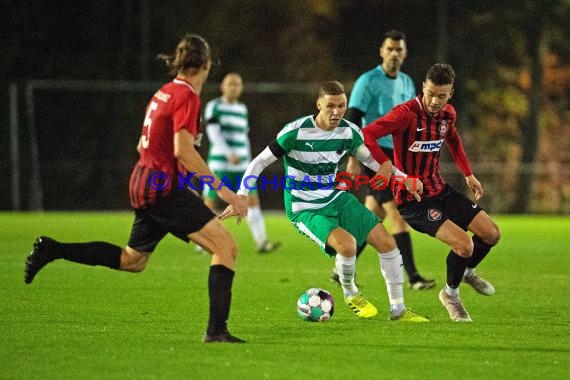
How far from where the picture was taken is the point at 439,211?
A: 318 inches

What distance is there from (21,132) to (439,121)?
54.6 feet

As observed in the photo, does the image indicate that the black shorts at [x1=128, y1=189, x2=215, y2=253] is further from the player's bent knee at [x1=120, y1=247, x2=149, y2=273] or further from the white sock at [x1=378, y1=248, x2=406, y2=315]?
the white sock at [x1=378, y1=248, x2=406, y2=315]

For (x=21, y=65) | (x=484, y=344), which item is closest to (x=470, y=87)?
(x=21, y=65)

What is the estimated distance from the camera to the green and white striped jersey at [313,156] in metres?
7.94

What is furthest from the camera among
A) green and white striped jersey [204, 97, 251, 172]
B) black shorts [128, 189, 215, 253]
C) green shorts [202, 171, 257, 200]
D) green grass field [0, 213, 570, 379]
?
green and white striped jersey [204, 97, 251, 172]

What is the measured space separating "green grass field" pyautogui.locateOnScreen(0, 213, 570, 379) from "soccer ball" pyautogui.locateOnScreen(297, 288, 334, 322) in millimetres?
123

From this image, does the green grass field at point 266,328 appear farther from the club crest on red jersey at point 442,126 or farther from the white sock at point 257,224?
the club crest on red jersey at point 442,126

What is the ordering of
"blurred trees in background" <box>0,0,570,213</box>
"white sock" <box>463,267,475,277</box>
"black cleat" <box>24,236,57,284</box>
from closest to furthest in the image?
"black cleat" <box>24,236,57,284</box>
"white sock" <box>463,267,475,277</box>
"blurred trees in background" <box>0,0,570,213</box>

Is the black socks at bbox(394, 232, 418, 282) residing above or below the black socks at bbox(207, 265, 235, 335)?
below

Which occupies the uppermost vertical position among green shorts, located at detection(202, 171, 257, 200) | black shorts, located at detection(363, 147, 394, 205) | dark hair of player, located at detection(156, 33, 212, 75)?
dark hair of player, located at detection(156, 33, 212, 75)

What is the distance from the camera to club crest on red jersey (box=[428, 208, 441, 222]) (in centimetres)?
802

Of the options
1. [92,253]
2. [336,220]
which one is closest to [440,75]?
[336,220]

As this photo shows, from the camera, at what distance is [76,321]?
757 cm

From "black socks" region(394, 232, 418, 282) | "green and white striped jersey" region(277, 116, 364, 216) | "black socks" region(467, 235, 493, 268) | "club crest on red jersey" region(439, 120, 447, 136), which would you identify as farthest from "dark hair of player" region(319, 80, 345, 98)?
"black socks" region(394, 232, 418, 282)
